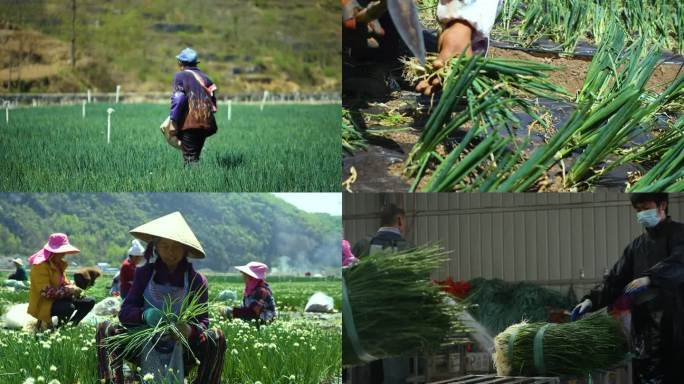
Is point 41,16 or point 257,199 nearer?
point 257,199

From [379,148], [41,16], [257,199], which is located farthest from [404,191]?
[41,16]

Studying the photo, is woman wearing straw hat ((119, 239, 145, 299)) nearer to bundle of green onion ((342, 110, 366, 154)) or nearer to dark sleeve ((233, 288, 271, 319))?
dark sleeve ((233, 288, 271, 319))

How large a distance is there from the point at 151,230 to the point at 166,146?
1.14m

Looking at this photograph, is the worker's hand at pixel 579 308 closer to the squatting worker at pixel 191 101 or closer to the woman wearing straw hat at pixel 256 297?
the woman wearing straw hat at pixel 256 297

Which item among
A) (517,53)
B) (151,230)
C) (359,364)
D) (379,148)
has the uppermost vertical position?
(517,53)

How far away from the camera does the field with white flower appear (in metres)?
7.59

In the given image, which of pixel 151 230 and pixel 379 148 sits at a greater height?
pixel 379 148

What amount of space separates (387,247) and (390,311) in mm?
424

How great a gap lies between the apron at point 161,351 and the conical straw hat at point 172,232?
30 centimetres

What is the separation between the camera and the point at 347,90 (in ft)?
26.1

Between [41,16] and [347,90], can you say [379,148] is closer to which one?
[347,90]

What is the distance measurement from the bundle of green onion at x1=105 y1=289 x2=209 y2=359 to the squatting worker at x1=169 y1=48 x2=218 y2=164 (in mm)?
1365

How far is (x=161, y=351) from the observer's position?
292 inches

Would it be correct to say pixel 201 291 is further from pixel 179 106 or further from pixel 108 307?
pixel 179 106
